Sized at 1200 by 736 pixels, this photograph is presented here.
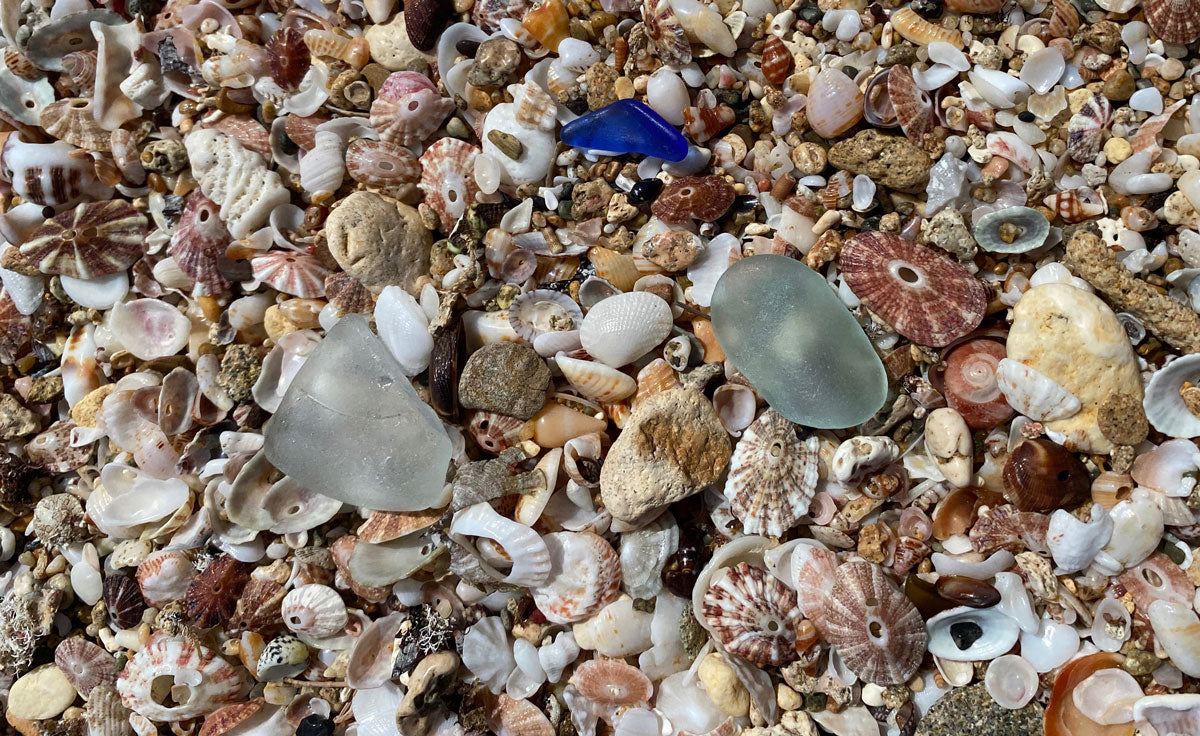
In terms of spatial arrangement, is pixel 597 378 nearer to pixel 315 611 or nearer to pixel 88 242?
pixel 315 611

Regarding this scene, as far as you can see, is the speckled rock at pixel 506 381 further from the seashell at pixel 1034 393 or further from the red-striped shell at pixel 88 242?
the red-striped shell at pixel 88 242

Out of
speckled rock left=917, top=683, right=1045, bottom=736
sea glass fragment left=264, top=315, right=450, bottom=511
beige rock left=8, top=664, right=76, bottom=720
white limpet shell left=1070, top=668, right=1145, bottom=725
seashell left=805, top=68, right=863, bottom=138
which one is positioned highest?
seashell left=805, top=68, right=863, bottom=138

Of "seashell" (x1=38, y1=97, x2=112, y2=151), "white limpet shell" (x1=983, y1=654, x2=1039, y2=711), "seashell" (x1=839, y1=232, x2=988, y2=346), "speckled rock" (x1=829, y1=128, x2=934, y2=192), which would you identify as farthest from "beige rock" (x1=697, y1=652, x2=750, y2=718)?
"seashell" (x1=38, y1=97, x2=112, y2=151)

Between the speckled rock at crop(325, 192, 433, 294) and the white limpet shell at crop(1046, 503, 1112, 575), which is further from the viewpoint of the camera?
the speckled rock at crop(325, 192, 433, 294)

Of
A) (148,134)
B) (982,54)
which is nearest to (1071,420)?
(982,54)

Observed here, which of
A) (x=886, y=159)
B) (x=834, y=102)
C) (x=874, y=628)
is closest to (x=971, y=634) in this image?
(x=874, y=628)

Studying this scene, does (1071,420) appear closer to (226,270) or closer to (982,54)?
(982,54)

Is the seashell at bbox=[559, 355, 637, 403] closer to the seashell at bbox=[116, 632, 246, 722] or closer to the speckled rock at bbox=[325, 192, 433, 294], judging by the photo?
the speckled rock at bbox=[325, 192, 433, 294]
